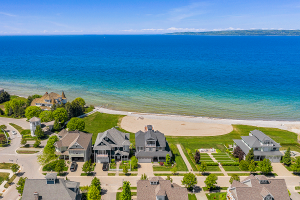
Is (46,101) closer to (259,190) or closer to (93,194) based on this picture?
(93,194)

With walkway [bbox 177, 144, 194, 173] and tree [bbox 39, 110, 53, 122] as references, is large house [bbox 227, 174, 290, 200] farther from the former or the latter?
tree [bbox 39, 110, 53, 122]

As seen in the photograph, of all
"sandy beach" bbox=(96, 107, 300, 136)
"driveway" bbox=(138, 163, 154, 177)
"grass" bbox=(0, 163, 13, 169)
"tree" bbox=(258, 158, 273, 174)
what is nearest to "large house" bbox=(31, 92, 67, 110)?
"sandy beach" bbox=(96, 107, 300, 136)

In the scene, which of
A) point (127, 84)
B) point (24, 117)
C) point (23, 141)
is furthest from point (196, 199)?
point (127, 84)

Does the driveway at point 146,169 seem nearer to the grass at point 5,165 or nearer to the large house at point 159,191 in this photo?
the large house at point 159,191

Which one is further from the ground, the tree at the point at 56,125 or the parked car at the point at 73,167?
the tree at the point at 56,125

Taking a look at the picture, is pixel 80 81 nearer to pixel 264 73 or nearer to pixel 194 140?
pixel 194 140

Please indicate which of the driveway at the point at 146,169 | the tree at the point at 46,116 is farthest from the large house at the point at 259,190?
the tree at the point at 46,116
